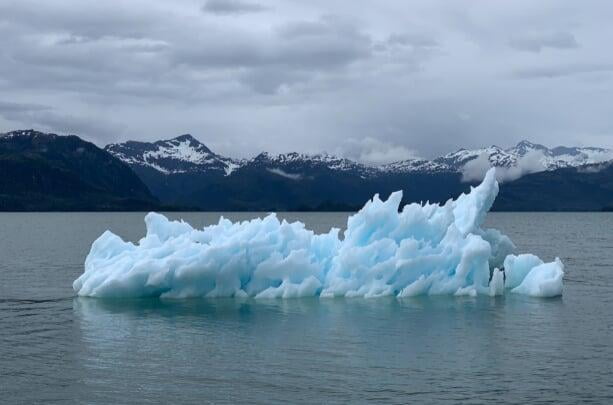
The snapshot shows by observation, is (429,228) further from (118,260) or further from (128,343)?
(128,343)

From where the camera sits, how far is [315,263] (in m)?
35.7

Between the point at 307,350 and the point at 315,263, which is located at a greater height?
the point at 315,263

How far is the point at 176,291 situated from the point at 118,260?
313 centimetres

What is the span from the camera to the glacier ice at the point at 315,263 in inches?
1340

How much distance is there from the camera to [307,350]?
2403cm

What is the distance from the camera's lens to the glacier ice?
112ft

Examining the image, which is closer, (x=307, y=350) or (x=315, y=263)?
(x=307, y=350)

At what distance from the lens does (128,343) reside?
25.2m

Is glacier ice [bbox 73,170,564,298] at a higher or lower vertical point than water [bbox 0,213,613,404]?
higher

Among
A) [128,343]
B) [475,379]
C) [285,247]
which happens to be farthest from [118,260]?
[475,379]

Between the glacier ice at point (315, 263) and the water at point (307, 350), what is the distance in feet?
2.90

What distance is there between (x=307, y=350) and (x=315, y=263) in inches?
463

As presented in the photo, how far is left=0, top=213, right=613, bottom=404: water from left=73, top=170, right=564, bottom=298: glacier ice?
88 centimetres

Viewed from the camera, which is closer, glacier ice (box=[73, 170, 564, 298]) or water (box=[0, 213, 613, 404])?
water (box=[0, 213, 613, 404])
